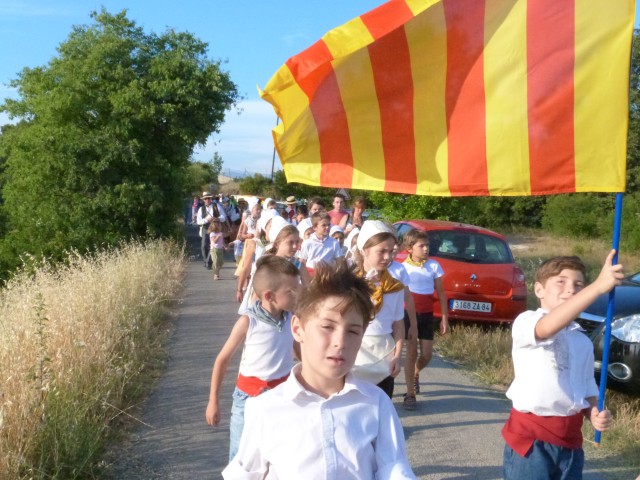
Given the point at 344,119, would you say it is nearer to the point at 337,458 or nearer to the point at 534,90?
the point at 534,90

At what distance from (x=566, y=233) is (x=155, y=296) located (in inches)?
1100

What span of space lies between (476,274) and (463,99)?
573 centimetres

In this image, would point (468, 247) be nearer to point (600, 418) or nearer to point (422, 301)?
point (422, 301)

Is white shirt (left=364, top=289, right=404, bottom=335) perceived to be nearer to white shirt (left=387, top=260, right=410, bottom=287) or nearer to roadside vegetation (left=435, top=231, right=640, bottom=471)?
white shirt (left=387, top=260, right=410, bottom=287)

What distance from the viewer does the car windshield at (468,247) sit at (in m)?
10.4

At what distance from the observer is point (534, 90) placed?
436 cm

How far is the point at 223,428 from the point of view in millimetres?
5699

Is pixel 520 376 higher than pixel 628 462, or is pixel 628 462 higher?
pixel 520 376

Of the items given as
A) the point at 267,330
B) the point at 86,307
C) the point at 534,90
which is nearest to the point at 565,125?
the point at 534,90

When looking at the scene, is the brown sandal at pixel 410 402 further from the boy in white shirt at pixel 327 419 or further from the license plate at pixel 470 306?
the boy in white shirt at pixel 327 419

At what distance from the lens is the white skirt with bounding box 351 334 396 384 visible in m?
4.82

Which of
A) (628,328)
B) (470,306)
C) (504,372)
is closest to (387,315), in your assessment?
(628,328)

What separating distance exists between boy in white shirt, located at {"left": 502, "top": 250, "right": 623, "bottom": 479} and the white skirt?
4.94 feet

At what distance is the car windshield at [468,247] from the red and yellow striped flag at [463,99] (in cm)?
586
